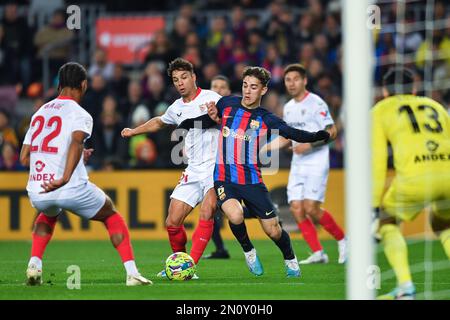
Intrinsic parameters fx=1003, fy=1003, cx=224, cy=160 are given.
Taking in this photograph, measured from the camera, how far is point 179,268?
31.3 ft

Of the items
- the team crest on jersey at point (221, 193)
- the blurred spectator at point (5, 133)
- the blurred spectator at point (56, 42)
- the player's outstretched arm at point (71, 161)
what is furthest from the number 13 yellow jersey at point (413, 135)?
the blurred spectator at point (56, 42)

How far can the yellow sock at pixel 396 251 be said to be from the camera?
305 inches

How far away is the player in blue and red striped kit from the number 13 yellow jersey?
1.88m

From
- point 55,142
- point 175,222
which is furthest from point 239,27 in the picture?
point 55,142

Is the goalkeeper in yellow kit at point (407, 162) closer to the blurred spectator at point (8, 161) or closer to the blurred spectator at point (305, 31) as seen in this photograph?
the blurred spectator at point (8, 161)

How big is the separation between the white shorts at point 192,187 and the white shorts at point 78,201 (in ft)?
5.14

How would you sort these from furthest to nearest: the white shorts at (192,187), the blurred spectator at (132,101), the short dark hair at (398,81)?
1. the blurred spectator at (132,101)
2. the white shorts at (192,187)
3. the short dark hair at (398,81)

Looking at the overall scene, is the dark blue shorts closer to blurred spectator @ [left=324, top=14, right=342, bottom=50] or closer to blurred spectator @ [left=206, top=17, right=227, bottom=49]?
blurred spectator @ [left=206, top=17, right=227, bottom=49]

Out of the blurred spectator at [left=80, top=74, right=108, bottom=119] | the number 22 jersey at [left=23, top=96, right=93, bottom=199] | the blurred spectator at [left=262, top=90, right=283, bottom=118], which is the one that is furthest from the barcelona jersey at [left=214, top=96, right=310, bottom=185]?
the blurred spectator at [left=80, top=74, right=108, bottom=119]

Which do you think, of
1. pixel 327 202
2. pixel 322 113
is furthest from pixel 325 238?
pixel 322 113

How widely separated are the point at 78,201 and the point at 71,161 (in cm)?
40

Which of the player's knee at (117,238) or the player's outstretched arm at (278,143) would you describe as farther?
the player's outstretched arm at (278,143)

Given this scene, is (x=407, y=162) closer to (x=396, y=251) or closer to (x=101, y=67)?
(x=396, y=251)

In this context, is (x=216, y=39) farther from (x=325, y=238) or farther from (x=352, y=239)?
Answer: (x=352, y=239)
